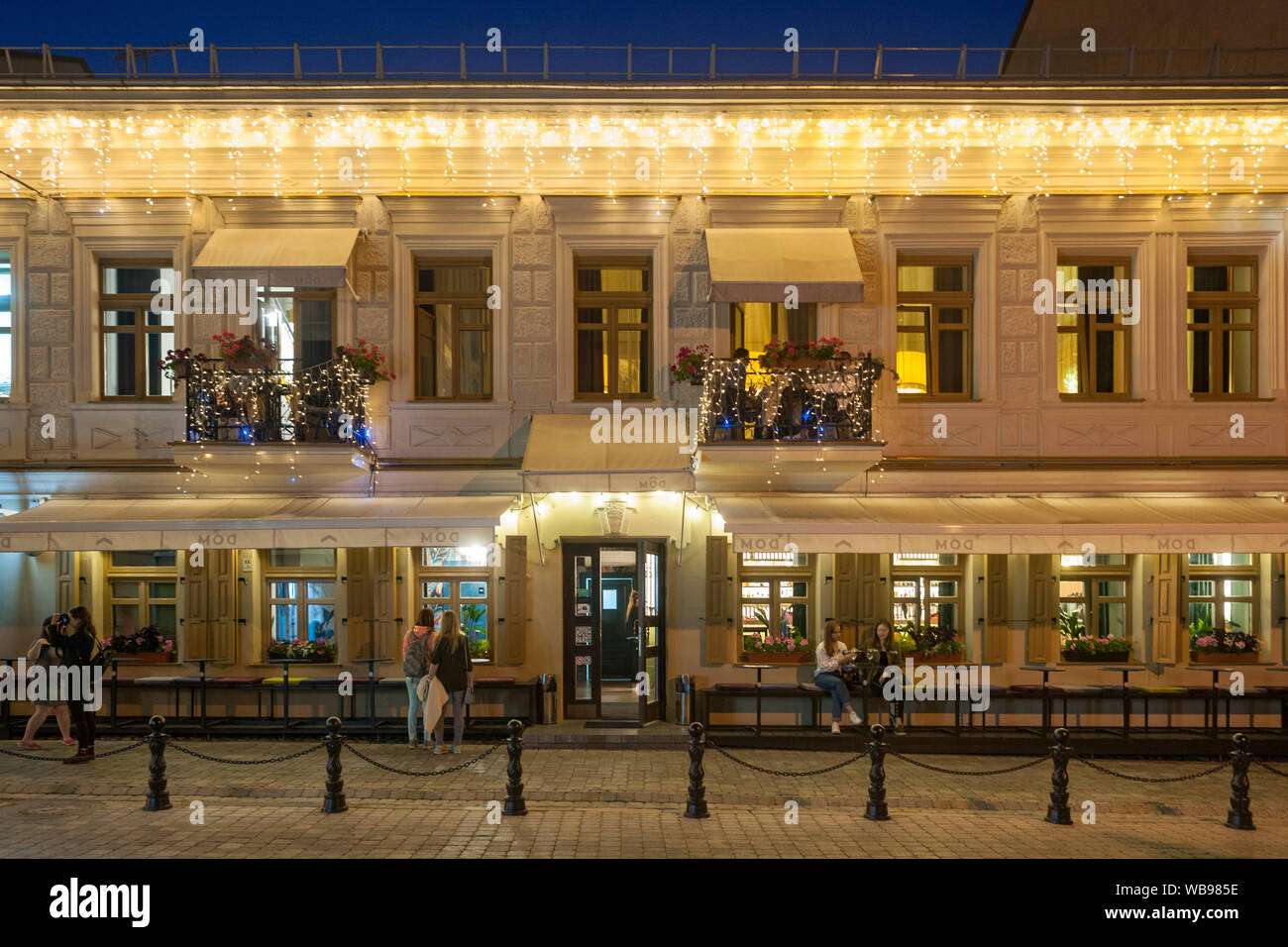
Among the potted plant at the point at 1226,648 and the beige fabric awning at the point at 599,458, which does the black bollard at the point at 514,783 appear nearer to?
the beige fabric awning at the point at 599,458

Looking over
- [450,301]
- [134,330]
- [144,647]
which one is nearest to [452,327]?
[450,301]

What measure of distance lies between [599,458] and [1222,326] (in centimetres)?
957

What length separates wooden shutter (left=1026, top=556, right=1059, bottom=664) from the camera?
13.2 metres

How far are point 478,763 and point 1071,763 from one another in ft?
24.6

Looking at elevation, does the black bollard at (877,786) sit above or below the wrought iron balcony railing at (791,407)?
below

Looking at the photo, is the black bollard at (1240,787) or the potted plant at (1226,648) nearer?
the black bollard at (1240,787)

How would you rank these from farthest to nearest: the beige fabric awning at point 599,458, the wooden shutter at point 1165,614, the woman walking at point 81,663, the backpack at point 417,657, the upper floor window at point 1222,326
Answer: the upper floor window at point 1222,326
the wooden shutter at point 1165,614
the beige fabric awning at point 599,458
the backpack at point 417,657
the woman walking at point 81,663

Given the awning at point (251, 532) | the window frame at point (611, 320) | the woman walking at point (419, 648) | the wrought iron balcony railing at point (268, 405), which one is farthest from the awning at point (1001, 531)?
the wrought iron balcony railing at point (268, 405)

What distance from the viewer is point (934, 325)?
13820 mm

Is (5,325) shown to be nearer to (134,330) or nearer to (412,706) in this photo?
(134,330)

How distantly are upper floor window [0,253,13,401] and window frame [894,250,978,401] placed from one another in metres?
13.3

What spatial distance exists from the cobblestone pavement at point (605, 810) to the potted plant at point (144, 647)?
184cm

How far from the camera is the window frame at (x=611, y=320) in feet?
45.0

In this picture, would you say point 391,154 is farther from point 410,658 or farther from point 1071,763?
point 1071,763
